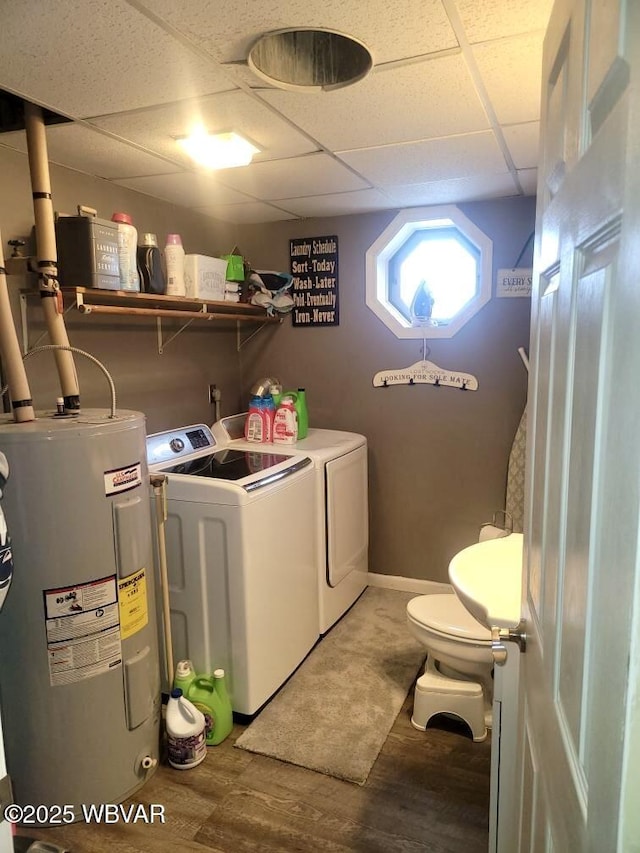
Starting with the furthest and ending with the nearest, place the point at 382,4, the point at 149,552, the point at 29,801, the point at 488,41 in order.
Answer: the point at 149,552 < the point at 29,801 < the point at 488,41 < the point at 382,4

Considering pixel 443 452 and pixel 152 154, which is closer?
pixel 152 154

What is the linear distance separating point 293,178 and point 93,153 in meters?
0.79

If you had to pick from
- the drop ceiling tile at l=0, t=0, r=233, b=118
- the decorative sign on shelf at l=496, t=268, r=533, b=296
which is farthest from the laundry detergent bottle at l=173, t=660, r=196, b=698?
the decorative sign on shelf at l=496, t=268, r=533, b=296

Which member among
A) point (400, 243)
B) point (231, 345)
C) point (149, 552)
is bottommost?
point (149, 552)

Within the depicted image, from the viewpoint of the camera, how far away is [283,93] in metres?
1.58

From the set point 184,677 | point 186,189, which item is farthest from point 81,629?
point 186,189

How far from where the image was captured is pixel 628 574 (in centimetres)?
46

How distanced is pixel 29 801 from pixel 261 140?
2.24 m

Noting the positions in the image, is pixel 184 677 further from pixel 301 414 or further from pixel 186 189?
pixel 186 189

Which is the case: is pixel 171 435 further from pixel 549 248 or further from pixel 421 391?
pixel 549 248

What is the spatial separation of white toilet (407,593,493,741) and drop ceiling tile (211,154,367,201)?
5.86 feet

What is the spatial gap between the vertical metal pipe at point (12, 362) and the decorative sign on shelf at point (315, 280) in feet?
6.03

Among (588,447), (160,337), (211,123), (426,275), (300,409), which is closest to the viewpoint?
(588,447)

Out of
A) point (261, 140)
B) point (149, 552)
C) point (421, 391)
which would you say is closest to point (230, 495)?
point (149, 552)
